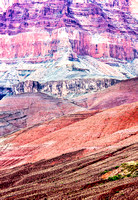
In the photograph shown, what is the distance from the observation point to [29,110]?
298 feet

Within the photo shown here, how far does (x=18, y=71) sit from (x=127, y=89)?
95908mm

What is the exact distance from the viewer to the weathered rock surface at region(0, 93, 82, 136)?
83.7 meters

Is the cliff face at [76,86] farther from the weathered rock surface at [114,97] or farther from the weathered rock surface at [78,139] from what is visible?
the weathered rock surface at [78,139]

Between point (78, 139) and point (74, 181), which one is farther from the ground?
point (74, 181)

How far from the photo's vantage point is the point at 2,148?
56406mm

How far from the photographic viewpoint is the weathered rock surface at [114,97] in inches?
3755

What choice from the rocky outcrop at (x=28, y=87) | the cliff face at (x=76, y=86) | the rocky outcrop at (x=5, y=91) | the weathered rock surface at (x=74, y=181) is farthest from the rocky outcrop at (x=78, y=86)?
the weathered rock surface at (x=74, y=181)

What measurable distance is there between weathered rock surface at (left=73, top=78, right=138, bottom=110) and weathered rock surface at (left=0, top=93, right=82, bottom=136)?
748cm

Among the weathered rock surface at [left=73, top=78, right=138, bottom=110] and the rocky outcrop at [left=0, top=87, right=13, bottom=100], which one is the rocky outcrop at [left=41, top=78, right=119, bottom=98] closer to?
the weathered rock surface at [left=73, top=78, right=138, bottom=110]

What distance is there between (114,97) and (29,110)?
24598 millimetres

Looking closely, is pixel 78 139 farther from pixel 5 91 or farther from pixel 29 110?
pixel 5 91

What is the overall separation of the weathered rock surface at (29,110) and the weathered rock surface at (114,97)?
294 inches

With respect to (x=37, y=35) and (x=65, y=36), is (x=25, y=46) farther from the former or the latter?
(x=65, y=36)

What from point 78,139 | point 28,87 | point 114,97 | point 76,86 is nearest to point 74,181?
point 78,139
